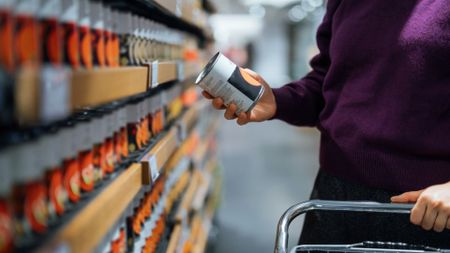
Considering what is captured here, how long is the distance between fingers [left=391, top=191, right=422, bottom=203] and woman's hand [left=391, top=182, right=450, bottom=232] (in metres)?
0.06

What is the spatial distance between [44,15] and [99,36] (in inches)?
Answer: 15.1

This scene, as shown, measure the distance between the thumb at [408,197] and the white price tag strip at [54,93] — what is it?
1012mm

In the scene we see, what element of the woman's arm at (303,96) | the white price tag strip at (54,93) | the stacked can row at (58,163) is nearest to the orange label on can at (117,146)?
→ the stacked can row at (58,163)

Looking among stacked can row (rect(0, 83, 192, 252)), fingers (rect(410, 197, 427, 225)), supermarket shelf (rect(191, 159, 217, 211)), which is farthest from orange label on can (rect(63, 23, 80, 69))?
supermarket shelf (rect(191, 159, 217, 211))

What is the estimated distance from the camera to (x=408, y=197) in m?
1.55

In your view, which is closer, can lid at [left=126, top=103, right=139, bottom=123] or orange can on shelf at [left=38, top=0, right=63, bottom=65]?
orange can on shelf at [left=38, top=0, right=63, bottom=65]

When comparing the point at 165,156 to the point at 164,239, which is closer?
the point at 165,156

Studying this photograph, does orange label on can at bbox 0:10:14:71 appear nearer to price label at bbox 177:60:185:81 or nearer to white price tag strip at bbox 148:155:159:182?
white price tag strip at bbox 148:155:159:182

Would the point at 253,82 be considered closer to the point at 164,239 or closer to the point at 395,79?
the point at 395,79

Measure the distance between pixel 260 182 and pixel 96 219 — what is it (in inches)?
230

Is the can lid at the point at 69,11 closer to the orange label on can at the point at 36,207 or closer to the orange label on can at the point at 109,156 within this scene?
the orange label on can at the point at 36,207

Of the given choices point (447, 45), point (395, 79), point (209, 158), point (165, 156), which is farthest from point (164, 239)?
point (209, 158)

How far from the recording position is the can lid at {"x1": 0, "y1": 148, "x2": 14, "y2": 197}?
837mm

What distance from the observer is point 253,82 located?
1.68 m
